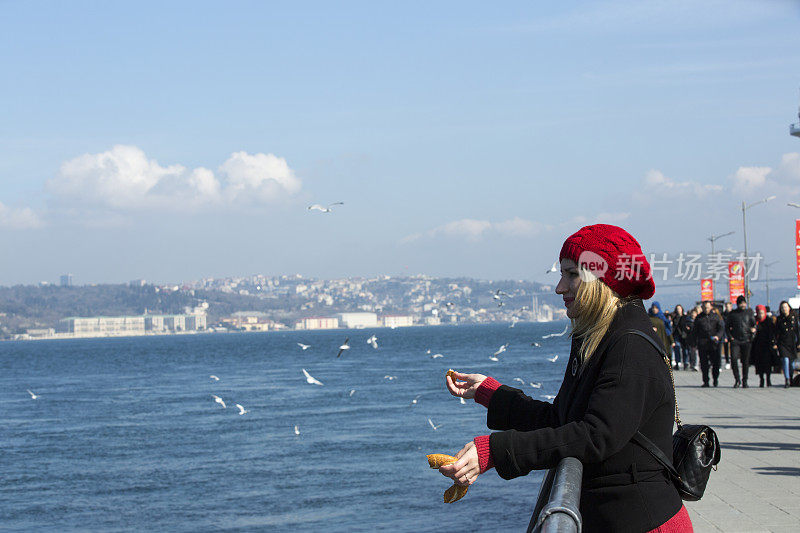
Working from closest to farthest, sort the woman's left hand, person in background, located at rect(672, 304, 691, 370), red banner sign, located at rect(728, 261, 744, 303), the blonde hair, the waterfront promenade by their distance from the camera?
the woman's left hand
the blonde hair
the waterfront promenade
person in background, located at rect(672, 304, 691, 370)
red banner sign, located at rect(728, 261, 744, 303)

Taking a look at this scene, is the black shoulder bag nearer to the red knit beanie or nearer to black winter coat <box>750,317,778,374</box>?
the red knit beanie

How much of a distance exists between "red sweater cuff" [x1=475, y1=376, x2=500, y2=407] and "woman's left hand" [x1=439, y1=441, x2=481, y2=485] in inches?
29.7

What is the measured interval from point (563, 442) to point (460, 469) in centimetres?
25

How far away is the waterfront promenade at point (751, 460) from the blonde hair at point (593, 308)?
16.7 ft

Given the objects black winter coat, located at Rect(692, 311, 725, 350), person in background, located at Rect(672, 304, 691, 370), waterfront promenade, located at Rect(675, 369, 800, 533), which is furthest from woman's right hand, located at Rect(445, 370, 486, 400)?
person in background, located at Rect(672, 304, 691, 370)

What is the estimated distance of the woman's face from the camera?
2.54 meters

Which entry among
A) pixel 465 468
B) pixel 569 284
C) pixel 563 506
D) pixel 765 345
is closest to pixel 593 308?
pixel 569 284

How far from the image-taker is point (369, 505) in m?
16.5

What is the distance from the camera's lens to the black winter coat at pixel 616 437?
2.22m

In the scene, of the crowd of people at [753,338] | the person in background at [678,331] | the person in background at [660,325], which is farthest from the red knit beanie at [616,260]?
the person in background at [678,331]

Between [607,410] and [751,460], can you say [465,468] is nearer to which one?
[607,410]

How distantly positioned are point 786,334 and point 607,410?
18.3 m

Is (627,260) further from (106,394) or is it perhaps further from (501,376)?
(106,394)

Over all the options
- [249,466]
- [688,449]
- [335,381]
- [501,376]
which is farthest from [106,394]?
[688,449]
